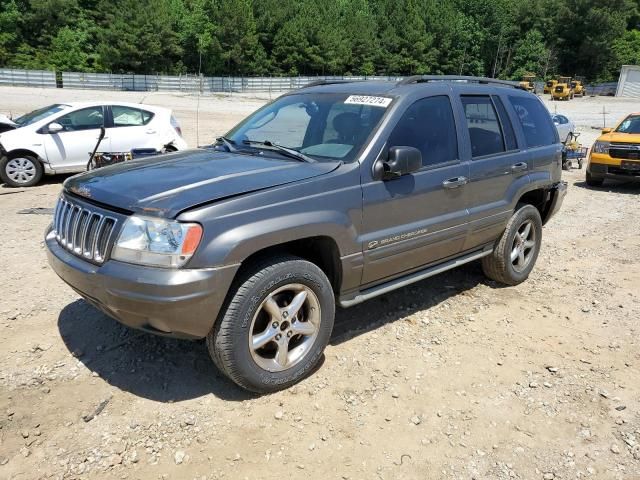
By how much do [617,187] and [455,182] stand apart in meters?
9.29

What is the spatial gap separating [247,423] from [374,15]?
89721 mm

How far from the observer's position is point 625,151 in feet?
35.3

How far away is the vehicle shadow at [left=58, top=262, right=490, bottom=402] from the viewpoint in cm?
341

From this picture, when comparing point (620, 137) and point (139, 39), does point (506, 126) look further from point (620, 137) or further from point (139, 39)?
point (139, 39)

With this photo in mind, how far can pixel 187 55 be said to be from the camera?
222 ft

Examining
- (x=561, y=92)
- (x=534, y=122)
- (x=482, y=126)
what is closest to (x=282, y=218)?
(x=482, y=126)

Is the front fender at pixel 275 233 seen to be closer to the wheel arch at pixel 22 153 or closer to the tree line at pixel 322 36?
the wheel arch at pixel 22 153

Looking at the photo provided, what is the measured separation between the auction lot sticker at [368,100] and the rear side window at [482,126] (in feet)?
2.87

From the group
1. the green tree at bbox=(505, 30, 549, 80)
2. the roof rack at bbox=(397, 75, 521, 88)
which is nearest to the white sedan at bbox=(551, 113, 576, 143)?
the roof rack at bbox=(397, 75, 521, 88)

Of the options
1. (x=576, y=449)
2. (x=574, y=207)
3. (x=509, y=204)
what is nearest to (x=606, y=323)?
(x=509, y=204)

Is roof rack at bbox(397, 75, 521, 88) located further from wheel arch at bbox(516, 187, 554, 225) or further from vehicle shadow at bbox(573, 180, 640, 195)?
vehicle shadow at bbox(573, 180, 640, 195)

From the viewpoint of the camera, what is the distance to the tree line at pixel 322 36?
60.5 m

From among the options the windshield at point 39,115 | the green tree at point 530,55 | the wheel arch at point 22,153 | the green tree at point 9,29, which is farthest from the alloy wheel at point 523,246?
the green tree at point 530,55

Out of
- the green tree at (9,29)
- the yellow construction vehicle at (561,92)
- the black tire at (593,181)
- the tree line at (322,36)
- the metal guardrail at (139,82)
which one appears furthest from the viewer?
the tree line at (322,36)
